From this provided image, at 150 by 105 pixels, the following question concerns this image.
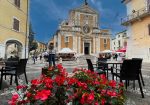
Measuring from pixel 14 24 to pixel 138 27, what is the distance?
592 inches

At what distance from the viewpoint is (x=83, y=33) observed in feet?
160

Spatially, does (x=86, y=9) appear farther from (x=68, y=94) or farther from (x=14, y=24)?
(x=68, y=94)

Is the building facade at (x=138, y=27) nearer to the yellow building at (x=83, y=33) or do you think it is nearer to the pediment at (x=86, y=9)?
the yellow building at (x=83, y=33)

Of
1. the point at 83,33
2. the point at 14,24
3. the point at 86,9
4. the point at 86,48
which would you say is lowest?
the point at 86,48

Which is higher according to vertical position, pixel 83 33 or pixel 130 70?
pixel 83 33

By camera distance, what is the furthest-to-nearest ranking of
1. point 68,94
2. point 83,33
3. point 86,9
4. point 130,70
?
point 86,9, point 83,33, point 130,70, point 68,94

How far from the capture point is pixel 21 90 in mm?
2361

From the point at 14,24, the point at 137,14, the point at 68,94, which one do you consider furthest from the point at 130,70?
the point at 137,14

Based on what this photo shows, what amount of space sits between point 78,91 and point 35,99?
0.43 meters

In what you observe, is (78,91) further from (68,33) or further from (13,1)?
(68,33)

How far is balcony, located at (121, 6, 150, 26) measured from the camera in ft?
77.7

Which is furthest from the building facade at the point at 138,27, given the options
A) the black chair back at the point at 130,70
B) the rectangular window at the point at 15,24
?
the black chair back at the point at 130,70

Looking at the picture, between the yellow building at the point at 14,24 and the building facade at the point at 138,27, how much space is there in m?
13.0

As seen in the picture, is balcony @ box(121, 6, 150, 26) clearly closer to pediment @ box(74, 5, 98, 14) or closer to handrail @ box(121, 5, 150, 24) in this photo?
handrail @ box(121, 5, 150, 24)
